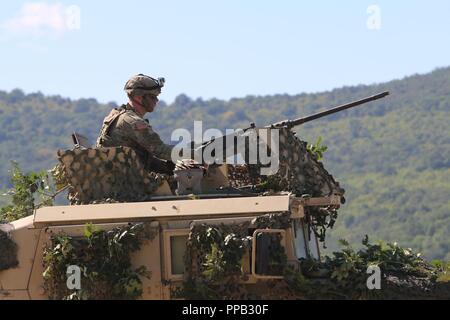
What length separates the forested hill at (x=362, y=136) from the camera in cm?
8262

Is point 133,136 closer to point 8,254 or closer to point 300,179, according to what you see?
point 300,179

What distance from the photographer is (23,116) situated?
392 feet

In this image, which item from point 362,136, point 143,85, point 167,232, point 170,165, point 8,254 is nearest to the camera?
point 167,232

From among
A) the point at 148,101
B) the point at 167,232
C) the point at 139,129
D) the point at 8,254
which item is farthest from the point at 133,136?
the point at 8,254

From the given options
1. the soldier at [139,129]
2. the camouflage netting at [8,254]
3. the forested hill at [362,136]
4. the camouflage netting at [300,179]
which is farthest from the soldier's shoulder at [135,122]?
the forested hill at [362,136]

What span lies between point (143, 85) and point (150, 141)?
839 millimetres

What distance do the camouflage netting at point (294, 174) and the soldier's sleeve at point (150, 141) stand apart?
976mm

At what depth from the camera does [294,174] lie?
582 inches

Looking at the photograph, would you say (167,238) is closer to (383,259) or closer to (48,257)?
(48,257)

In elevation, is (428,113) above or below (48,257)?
above

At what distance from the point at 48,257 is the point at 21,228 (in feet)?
1.67

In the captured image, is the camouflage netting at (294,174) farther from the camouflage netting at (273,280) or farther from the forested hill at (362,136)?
the forested hill at (362,136)

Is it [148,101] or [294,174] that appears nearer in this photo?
[294,174]
